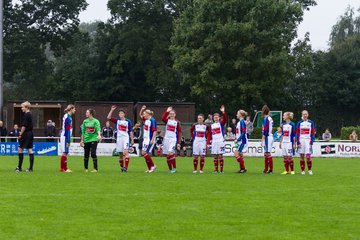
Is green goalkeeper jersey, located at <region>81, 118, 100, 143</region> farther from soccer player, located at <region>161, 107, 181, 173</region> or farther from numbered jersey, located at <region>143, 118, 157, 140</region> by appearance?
soccer player, located at <region>161, 107, 181, 173</region>

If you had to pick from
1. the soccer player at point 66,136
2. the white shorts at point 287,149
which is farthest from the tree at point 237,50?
the soccer player at point 66,136

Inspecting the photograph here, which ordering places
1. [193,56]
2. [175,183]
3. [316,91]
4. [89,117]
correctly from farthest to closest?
1. [316,91]
2. [193,56]
3. [89,117]
4. [175,183]

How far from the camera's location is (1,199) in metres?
15.1

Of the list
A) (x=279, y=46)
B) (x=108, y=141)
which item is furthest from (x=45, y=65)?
(x=108, y=141)

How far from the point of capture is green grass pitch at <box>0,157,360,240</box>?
11.3 meters

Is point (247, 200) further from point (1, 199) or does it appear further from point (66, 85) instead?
point (66, 85)

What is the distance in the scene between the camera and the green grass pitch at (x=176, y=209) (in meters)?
11.3

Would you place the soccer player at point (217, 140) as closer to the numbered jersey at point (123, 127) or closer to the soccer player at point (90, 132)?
the numbered jersey at point (123, 127)

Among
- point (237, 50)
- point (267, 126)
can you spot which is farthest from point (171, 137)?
point (237, 50)

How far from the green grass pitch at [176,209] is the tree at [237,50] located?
40.3m

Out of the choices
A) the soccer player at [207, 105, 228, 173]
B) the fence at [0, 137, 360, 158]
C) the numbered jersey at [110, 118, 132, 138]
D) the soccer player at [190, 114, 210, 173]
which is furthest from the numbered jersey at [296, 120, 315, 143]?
the fence at [0, 137, 360, 158]

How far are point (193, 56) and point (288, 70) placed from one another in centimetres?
786

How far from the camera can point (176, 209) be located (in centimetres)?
1390

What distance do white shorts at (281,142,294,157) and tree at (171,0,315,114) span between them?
34.5m
